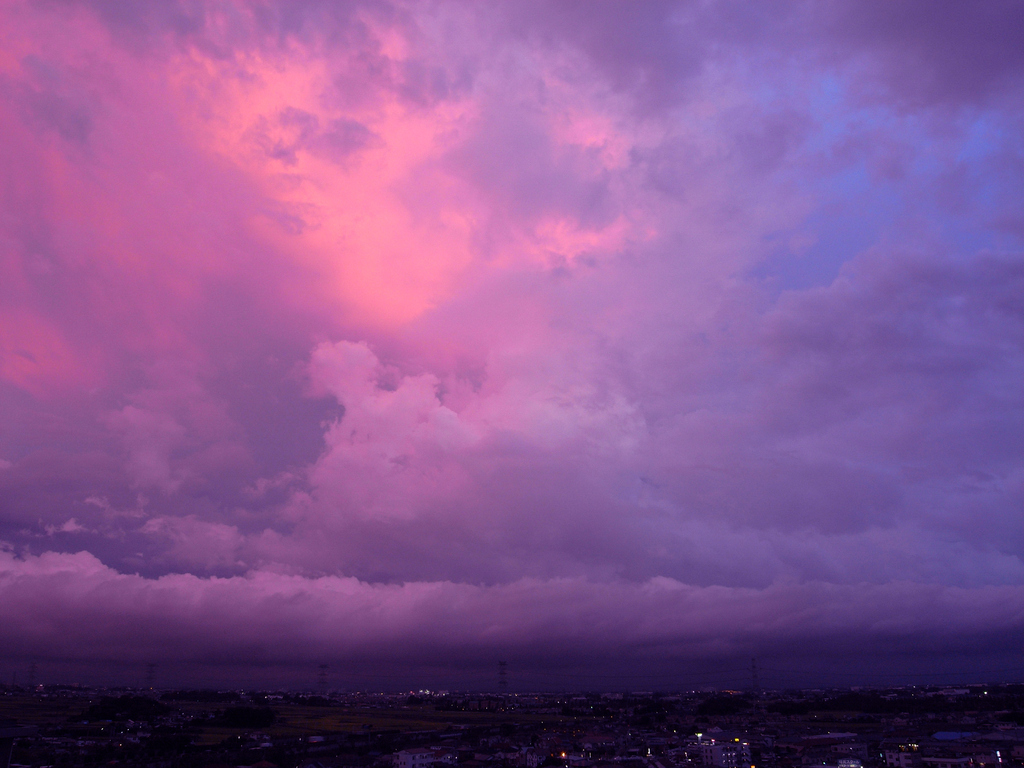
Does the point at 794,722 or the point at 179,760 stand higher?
the point at 179,760

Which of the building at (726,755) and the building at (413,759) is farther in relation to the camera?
the building at (726,755)

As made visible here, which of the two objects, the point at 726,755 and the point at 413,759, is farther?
the point at 726,755

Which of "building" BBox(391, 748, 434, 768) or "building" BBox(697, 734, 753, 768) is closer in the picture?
"building" BBox(391, 748, 434, 768)

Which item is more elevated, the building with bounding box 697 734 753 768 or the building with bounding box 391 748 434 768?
the building with bounding box 391 748 434 768

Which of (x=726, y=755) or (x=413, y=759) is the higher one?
(x=413, y=759)

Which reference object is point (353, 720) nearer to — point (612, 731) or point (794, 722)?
point (612, 731)

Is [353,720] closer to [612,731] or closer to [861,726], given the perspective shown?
[612,731]

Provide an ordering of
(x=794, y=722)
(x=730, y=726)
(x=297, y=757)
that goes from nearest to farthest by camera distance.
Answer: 1. (x=297, y=757)
2. (x=730, y=726)
3. (x=794, y=722)

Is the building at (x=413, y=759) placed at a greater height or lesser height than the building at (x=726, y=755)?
greater

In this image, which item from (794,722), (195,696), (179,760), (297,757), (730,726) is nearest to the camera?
(179,760)

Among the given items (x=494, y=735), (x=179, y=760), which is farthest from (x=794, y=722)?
(x=179, y=760)

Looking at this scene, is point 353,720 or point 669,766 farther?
point 353,720
